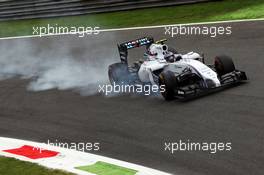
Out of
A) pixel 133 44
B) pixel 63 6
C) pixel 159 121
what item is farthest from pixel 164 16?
pixel 159 121

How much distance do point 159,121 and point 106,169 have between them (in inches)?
89.5

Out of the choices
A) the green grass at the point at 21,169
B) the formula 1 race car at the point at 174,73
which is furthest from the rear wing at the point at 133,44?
the green grass at the point at 21,169

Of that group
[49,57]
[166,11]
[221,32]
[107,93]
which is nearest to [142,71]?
[107,93]

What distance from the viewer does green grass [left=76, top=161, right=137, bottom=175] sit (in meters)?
7.89

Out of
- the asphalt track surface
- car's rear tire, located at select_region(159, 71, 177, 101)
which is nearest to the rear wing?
the asphalt track surface

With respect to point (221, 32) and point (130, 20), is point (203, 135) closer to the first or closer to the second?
point (221, 32)

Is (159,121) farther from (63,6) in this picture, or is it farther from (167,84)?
(63,6)

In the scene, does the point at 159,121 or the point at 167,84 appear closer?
the point at 159,121

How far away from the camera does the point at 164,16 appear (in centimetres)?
2092

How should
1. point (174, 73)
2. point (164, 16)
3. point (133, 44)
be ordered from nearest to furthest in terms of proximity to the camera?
point (174, 73)
point (133, 44)
point (164, 16)

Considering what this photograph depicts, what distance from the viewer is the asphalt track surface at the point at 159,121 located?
26.6 ft

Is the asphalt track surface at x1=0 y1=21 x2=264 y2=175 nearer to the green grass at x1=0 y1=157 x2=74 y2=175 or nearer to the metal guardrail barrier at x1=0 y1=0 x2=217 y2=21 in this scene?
the green grass at x1=0 y1=157 x2=74 y2=175

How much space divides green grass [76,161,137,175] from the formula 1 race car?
10.3 ft

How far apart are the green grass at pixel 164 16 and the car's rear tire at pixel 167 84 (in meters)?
7.36
